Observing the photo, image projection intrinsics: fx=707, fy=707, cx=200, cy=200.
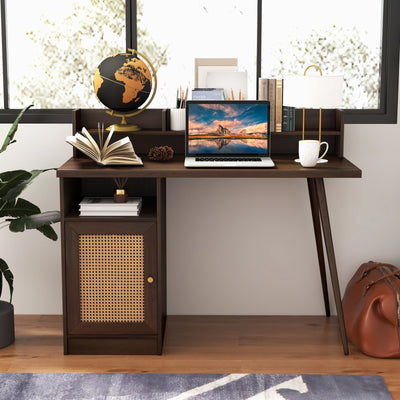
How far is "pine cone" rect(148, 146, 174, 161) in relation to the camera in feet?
10.3

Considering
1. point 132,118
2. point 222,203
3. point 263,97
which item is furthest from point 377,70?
point 132,118

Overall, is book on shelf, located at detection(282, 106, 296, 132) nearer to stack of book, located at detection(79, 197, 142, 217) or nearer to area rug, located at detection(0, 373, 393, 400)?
stack of book, located at detection(79, 197, 142, 217)

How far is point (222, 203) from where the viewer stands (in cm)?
357

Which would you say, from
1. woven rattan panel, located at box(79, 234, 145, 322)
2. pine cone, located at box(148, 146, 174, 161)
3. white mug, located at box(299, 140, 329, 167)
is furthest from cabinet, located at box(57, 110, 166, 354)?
white mug, located at box(299, 140, 329, 167)

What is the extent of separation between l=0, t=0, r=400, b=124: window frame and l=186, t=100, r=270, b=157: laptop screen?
402 mm

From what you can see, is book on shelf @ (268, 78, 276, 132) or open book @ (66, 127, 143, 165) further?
book on shelf @ (268, 78, 276, 132)

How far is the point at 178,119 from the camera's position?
3.32 m

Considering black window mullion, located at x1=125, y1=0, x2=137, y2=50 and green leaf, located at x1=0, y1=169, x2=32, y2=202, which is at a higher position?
black window mullion, located at x1=125, y1=0, x2=137, y2=50

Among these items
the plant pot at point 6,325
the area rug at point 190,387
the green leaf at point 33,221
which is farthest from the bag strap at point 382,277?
the plant pot at point 6,325

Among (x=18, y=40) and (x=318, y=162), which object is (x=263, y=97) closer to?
(x=318, y=162)

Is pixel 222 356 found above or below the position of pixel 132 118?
below

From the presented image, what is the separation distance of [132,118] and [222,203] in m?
0.62

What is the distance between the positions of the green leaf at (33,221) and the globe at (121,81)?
57cm

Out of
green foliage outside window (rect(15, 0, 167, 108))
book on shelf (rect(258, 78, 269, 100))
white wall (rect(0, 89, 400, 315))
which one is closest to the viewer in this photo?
book on shelf (rect(258, 78, 269, 100))
